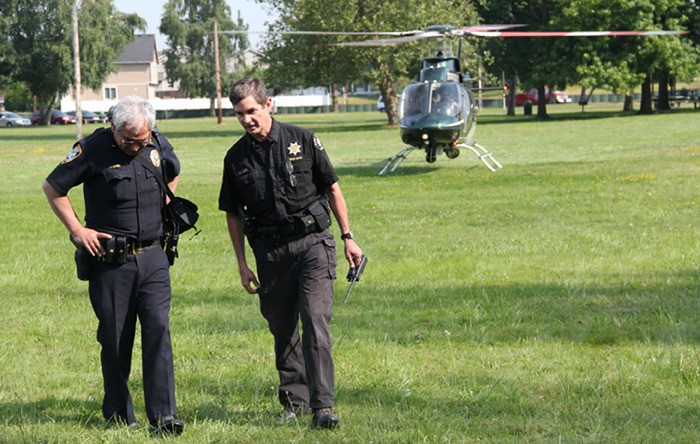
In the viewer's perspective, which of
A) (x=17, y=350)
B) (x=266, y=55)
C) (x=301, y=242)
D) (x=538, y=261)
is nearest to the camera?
(x=301, y=242)

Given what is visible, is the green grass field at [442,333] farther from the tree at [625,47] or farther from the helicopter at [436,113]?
the tree at [625,47]

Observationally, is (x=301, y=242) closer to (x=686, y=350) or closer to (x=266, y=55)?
(x=686, y=350)

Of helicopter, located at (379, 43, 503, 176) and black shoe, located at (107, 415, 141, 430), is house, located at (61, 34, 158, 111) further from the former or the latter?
black shoe, located at (107, 415, 141, 430)

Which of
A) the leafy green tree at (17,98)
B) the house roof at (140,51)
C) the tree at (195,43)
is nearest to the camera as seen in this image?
the tree at (195,43)

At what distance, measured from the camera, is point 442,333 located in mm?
8539

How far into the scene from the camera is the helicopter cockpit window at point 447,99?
2636cm

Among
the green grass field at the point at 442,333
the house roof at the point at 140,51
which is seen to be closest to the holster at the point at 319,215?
the green grass field at the point at 442,333

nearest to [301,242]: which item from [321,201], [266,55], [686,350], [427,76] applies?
[321,201]

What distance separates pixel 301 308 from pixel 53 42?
Answer: 82597 mm

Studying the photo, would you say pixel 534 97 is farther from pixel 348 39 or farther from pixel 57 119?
pixel 348 39

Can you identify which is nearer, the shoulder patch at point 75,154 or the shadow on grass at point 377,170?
the shoulder patch at point 75,154

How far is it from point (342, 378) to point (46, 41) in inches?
3223

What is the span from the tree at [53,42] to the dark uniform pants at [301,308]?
79.5 metres

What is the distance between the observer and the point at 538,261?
12164 millimetres
